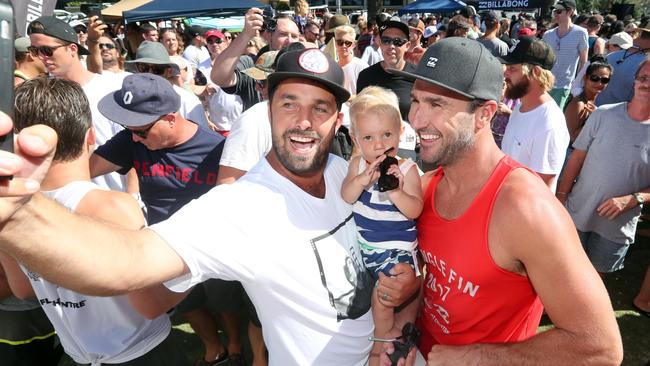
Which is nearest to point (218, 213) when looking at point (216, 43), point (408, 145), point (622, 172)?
point (408, 145)

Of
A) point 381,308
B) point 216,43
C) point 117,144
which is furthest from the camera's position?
point 216,43

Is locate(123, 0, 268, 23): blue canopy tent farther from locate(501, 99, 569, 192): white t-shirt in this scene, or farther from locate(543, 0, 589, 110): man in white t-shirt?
locate(501, 99, 569, 192): white t-shirt

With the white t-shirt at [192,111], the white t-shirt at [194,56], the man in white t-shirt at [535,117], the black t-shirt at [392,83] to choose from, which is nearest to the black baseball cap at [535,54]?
the man in white t-shirt at [535,117]

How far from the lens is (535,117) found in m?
3.71

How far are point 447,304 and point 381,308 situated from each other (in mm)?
307

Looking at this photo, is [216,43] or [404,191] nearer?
[404,191]

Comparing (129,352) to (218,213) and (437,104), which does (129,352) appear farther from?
(437,104)

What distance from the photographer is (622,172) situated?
359 centimetres

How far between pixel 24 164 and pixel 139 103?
7.36ft

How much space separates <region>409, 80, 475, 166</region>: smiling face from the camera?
74.1 inches

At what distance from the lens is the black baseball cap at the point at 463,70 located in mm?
1830

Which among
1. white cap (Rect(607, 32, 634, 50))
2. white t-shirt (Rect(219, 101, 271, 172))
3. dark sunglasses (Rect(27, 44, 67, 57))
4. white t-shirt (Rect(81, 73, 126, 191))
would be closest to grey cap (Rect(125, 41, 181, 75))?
white t-shirt (Rect(81, 73, 126, 191))

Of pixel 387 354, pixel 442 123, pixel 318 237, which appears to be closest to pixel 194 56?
pixel 442 123

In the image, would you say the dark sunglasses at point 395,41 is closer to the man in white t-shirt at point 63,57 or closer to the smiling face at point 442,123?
the man in white t-shirt at point 63,57
